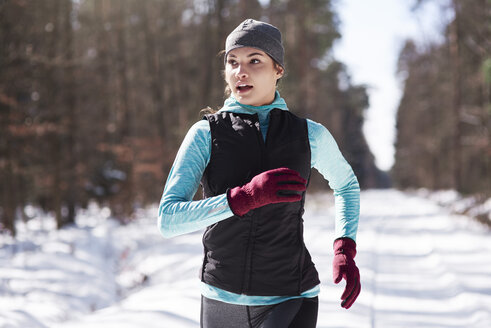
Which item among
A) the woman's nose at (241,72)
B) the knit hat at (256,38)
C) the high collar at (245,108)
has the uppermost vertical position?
the knit hat at (256,38)

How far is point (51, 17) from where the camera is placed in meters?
16.3

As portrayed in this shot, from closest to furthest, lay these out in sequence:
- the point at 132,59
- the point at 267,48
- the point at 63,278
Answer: the point at 267,48
the point at 63,278
the point at 132,59

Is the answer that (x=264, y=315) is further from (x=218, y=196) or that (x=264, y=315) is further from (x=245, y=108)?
(x=245, y=108)

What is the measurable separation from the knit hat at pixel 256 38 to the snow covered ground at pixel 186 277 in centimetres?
362

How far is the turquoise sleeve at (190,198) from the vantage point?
181 cm

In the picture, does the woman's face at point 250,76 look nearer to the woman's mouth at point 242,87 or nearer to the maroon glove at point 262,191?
the woman's mouth at point 242,87

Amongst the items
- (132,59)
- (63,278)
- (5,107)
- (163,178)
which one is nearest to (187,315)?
(63,278)

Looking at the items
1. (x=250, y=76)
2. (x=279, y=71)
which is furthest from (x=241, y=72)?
(x=279, y=71)

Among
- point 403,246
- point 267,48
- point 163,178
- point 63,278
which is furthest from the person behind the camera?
point 163,178

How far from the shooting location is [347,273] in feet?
7.08

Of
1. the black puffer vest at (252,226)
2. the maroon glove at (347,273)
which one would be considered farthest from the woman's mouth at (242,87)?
the maroon glove at (347,273)

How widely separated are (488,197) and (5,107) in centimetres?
1749

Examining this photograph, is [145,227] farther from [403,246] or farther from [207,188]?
[207,188]

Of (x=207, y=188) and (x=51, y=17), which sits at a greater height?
(x=51, y=17)
